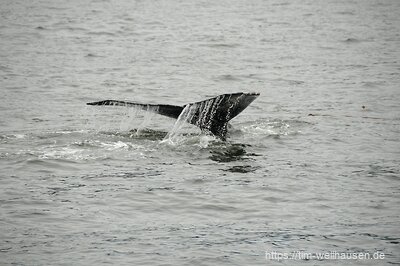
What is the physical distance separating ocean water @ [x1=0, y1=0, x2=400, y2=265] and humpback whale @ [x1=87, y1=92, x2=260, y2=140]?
2.19 ft

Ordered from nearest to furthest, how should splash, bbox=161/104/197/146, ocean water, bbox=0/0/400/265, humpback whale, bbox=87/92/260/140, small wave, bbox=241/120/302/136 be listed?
ocean water, bbox=0/0/400/265 → humpback whale, bbox=87/92/260/140 → splash, bbox=161/104/197/146 → small wave, bbox=241/120/302/136

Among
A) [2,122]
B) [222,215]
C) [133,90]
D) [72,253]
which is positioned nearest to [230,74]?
[133,90]

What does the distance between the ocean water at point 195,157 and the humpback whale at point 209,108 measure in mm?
667

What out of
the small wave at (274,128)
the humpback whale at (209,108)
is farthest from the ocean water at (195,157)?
the humpback whale at (209,108)

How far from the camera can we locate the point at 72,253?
28.1ft

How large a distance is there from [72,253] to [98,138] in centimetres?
497

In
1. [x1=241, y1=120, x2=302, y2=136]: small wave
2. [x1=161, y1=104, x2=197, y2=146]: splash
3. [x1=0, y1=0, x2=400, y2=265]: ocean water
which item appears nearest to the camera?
[x1=0, y1=0, x2=400, y2=265]: ocean water

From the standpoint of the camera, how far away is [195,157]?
12.3 m

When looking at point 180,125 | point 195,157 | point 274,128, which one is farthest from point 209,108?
point 274,128

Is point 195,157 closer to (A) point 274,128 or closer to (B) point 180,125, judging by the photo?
(B) point 180,125

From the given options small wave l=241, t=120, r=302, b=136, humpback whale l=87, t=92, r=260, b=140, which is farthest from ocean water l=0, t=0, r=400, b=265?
humpback whale l=87, t=92, r=260, b=140

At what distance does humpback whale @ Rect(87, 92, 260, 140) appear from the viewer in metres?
11.2

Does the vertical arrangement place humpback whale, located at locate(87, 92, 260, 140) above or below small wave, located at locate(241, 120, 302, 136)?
above

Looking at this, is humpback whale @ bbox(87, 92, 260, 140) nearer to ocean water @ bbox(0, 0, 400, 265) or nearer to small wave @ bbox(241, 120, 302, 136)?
ocean water @ bbox(0, 0, 400, 265)
